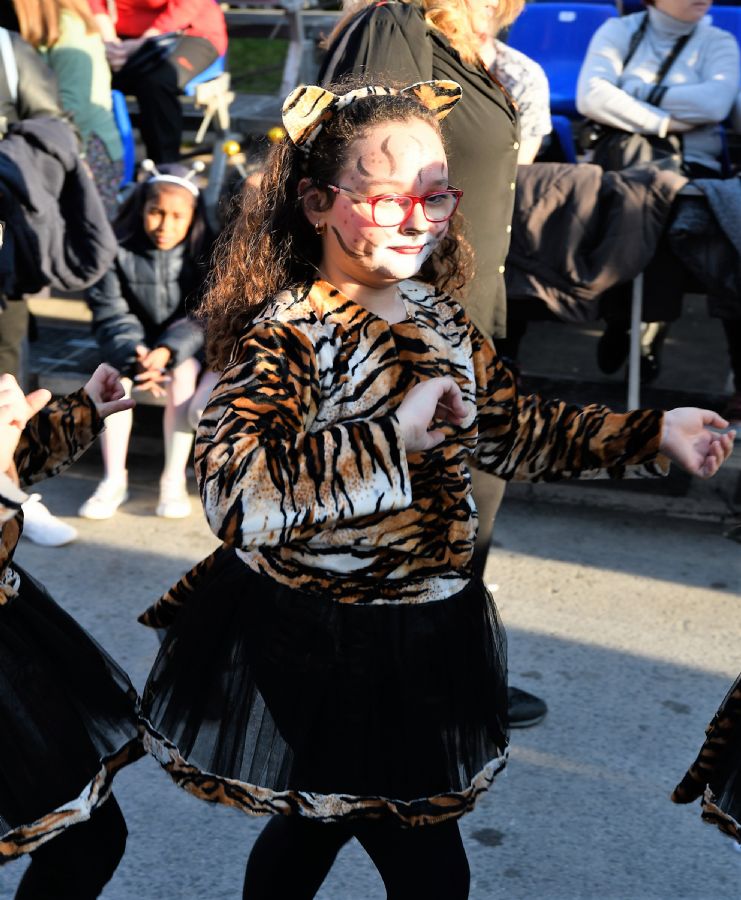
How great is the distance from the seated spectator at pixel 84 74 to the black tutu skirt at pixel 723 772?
162 inches

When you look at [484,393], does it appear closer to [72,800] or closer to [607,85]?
[72,800]

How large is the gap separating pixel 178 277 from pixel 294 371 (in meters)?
3.14

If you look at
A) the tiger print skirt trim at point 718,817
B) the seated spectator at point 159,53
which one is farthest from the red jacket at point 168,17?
the tiger print skirt trim at point 718,817

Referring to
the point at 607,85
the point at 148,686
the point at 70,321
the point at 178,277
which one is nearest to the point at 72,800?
the point at 148,686

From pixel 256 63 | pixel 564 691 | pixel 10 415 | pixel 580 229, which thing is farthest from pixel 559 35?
pixel 10 415

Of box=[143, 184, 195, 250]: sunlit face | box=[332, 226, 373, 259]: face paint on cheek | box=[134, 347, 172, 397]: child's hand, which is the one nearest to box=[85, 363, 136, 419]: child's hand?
box=[332, 226, 373, 259]: face paint on cheek

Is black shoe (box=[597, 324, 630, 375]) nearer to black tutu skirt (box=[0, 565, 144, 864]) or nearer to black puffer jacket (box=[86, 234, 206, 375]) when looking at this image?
black puffer jacket (box=[86, 234, 206, 375])

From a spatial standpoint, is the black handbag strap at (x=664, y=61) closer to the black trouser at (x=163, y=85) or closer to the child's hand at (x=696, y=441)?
the black trouser at (x=163, y=85)

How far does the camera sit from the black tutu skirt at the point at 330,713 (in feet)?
6.31

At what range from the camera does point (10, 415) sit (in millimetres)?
1866

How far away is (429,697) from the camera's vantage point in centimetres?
195

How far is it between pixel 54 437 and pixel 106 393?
130mm

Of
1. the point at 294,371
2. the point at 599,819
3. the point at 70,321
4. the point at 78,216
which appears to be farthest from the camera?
the point at 70,321

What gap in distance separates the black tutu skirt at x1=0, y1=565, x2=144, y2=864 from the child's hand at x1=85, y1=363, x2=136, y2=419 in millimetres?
315
